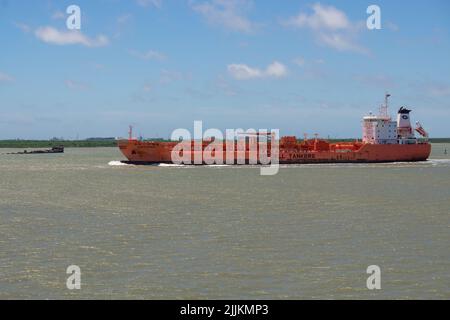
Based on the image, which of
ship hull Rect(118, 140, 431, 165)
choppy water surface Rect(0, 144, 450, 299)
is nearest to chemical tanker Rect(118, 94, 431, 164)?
ship hull Rect(118, 140, 431, 165)

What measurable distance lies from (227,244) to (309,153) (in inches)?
2126

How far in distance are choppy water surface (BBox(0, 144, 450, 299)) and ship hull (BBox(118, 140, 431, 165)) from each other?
32.3m

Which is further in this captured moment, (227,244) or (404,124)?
(404,124)

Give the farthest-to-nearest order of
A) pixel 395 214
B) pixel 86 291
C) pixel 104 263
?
pixel 395 214 < pixel 104 263 < pixel 86 291

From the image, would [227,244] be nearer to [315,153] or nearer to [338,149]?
[315,153]

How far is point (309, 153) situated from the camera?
71.7 metres

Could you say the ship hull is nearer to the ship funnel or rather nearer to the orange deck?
the orange deck

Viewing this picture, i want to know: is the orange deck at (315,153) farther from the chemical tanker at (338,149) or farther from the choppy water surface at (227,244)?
the choppy water surface at (227,244)

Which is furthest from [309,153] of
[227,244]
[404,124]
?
[227,244]

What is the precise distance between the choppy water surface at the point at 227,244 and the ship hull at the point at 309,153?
106ft

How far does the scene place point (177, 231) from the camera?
21625 mm

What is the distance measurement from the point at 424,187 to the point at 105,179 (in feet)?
92.9

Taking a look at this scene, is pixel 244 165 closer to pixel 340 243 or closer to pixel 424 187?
pixel 424 187
